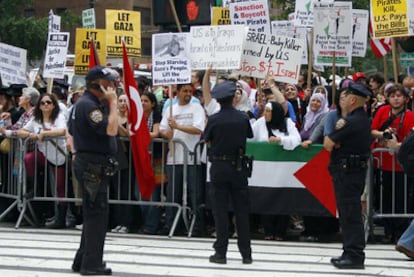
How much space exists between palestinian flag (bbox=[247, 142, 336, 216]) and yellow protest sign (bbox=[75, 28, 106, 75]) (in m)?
4.33

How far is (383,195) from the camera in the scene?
1360cm

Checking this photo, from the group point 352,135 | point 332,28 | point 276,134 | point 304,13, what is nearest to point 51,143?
point 276,134

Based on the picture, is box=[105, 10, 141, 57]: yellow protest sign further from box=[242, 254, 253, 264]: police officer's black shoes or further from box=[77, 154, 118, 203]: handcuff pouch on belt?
box=[77, 154, 118, 203]: handcuff pouch on belt

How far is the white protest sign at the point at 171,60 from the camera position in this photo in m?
14.2

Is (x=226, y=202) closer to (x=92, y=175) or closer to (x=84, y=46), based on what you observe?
(x=92, y=175)

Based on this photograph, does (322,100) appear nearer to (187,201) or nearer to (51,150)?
(187,201)

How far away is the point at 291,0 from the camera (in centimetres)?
3400

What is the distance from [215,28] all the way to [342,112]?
313cm

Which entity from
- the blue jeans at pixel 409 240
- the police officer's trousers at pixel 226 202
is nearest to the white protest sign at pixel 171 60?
the police officer's trousers at pixel 226 202

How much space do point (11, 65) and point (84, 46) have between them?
120 cm

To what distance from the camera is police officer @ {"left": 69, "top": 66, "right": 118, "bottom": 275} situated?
33.4 ft

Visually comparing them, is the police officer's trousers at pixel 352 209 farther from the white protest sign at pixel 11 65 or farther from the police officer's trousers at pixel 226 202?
the white protest sign at pixel 11 65

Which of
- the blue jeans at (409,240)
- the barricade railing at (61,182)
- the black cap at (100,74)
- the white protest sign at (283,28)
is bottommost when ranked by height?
the blue jeans at (409,240)

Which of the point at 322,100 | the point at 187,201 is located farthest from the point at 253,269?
the point at 322,100
